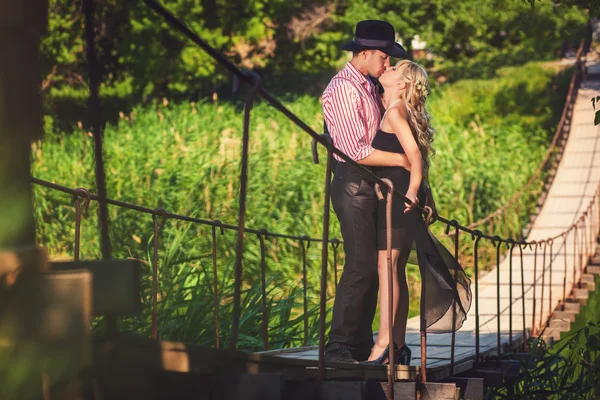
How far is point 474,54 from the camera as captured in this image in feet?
72.0

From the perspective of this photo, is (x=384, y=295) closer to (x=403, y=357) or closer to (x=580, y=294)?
(x=403, y=357)

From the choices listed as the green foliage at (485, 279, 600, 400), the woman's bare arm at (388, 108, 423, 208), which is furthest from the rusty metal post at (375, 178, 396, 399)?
the green foliage at (485, 279, 600, 400)

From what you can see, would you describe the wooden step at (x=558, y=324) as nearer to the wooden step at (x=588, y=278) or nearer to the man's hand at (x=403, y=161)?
the wooden step at (x=588, y=278)

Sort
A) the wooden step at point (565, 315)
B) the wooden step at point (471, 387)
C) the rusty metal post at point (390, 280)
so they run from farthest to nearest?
the wooden step at point (565, 315)
the wooden step at point (471, 387)
the rusty metal post at point (390, 280)

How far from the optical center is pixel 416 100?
4.05 m

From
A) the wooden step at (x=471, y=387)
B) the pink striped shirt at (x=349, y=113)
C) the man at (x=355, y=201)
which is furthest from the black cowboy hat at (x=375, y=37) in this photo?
the wooden step at (x=471, y=387)

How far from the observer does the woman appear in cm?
394

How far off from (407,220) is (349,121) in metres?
0.43

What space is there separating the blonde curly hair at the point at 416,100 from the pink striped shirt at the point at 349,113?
17cm

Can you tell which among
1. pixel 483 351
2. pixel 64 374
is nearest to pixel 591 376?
pixel 483 351

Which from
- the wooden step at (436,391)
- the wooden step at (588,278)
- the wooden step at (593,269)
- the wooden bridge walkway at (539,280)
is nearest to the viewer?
the wooden step at (436,391)

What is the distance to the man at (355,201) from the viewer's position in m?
3.91

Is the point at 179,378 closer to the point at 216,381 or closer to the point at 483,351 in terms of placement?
the point at 216,381

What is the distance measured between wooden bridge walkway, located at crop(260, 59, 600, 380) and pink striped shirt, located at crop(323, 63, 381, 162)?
80cm
